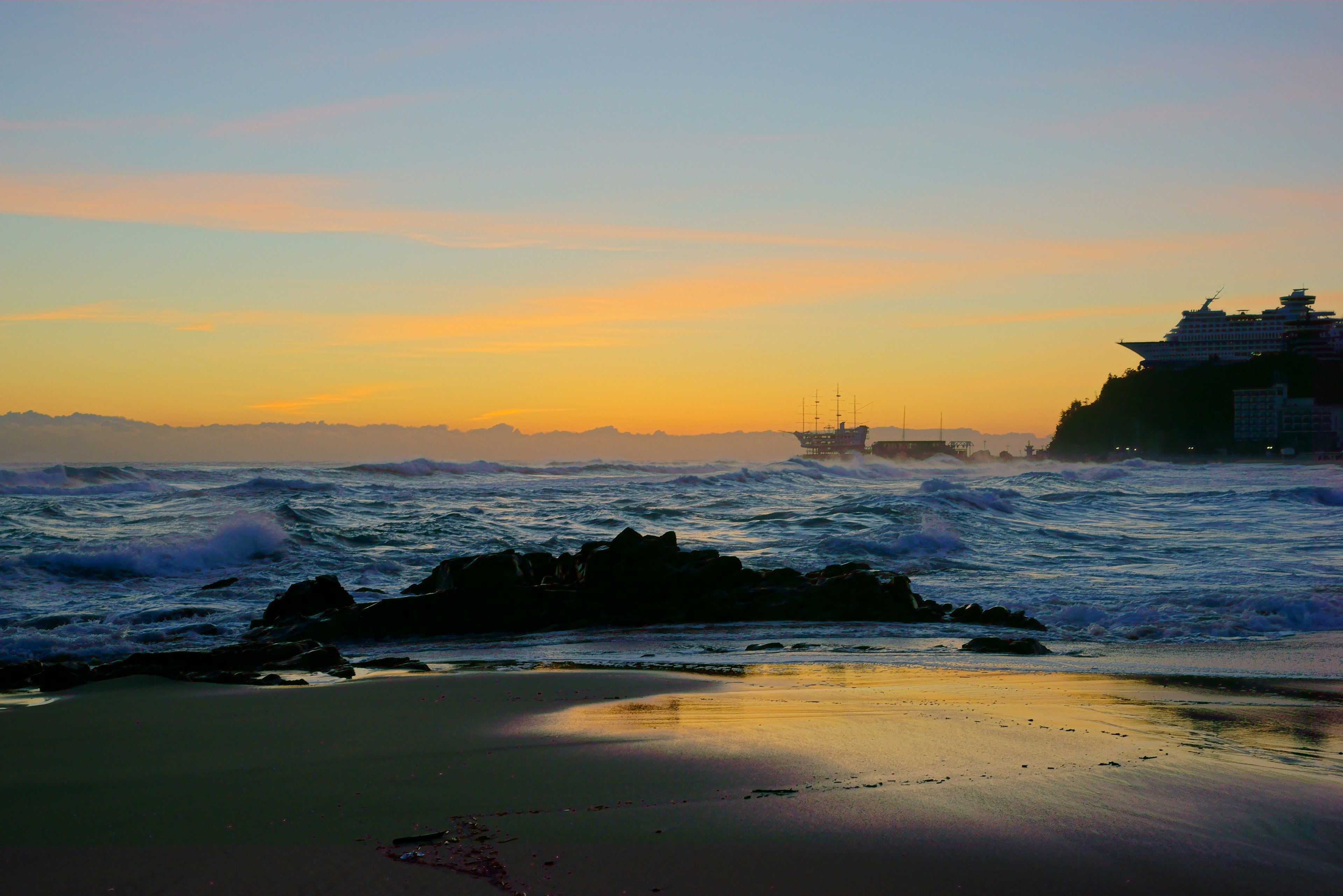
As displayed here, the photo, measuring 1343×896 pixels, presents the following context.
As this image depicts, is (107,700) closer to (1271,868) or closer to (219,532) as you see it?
(1271,868)

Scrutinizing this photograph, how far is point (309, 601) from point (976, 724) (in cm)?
995

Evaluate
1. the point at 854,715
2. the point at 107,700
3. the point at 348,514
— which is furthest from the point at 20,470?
the point at 854,715

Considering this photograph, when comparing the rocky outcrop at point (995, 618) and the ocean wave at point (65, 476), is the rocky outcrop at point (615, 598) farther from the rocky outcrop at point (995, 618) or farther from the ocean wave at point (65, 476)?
the ocean wave at point (65, 476)

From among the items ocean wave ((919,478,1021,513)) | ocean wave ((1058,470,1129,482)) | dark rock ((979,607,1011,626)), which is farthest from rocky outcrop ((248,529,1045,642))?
ocean wave ((1058,470,1129,482))

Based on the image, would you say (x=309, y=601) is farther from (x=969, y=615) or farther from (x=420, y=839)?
(x=420, y=839)

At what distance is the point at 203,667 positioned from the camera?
829 centimetres

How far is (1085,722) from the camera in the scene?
5.66 metres

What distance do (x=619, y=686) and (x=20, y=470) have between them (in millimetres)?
45737

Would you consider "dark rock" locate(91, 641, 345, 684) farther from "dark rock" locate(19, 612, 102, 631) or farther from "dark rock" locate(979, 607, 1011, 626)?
"dark rock" locate(979, 607, 1011, 626)

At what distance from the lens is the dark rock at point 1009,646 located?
31.1 feet

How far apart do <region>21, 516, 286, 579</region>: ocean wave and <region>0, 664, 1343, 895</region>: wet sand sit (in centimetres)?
1157

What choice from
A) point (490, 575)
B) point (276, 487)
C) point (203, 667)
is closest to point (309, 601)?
point (490, 575)

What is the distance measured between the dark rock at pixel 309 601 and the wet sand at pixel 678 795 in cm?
582

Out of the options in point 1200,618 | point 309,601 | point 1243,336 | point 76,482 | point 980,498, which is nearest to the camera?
point 1200,618
